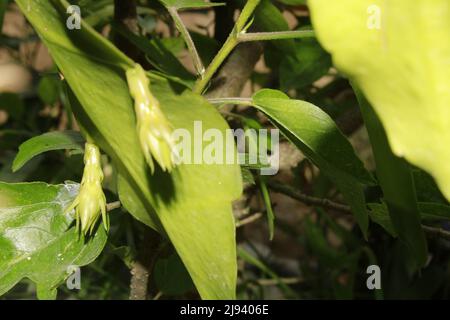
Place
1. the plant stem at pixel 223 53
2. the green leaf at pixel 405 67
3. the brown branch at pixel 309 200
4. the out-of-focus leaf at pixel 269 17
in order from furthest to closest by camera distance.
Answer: the brown branch at pixel 309 200, the out-of-focus leaf at pixel 269 17, the plant stem at pixel 223 53, the green leaf at pixel 405 67

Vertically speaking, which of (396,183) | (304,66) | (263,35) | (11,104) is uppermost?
(11,104)

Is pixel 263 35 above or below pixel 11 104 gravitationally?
below

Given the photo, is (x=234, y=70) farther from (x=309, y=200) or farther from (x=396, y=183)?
(x=396, y=183)

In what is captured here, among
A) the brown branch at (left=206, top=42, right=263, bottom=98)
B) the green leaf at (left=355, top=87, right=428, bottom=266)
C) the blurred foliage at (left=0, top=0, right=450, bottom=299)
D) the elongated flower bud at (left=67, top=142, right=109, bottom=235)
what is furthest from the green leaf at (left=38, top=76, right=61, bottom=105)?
the green leaf at (left=355, top=87, right=428, bottom=266)

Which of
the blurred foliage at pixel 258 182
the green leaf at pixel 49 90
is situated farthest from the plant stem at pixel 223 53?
the green leaf at pixel 49 90

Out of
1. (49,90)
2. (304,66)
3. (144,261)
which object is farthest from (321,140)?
(49,90)

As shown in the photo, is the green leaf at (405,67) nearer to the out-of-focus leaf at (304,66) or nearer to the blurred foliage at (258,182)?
the blurred foliage at (258,182)

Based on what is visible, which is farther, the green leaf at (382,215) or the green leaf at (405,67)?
the green leaf at (382,215)

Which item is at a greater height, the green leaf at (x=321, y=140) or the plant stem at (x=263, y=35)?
the plant stem at (x=263, y=35)
